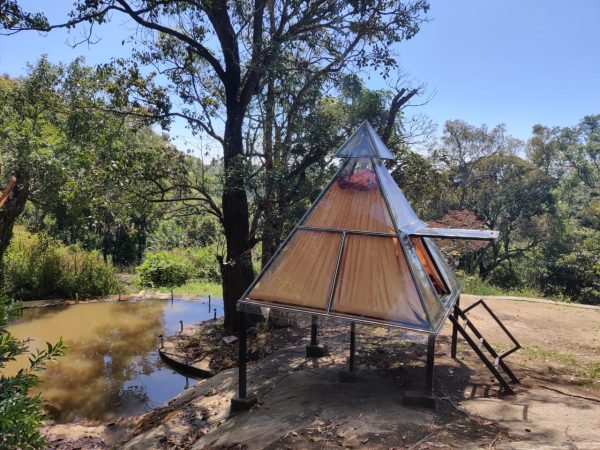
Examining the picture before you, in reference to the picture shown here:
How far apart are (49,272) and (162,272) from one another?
159 inches

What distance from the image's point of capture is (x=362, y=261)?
4.84 meters

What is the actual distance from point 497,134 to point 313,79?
47.3 ft

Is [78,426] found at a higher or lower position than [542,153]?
lower

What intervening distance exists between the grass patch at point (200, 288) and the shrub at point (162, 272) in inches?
13.8

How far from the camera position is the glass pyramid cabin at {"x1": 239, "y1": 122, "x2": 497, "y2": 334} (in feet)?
14.5

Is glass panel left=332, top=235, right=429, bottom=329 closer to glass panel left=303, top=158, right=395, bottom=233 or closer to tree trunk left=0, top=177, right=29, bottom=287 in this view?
glass panel left=303, top=158, right=395, bottom=233

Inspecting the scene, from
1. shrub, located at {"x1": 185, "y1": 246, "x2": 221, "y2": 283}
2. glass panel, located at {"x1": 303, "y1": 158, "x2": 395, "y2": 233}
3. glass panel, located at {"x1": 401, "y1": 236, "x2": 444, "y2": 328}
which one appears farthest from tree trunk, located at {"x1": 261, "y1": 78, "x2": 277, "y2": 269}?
shrub, located at {"x1": 185, "y1": 246, "x2": 221, "y2": 283}

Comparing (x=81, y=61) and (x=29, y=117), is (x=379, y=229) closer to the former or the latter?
(x=29, y=117)

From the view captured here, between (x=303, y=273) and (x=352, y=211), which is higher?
(x=352, y=211)

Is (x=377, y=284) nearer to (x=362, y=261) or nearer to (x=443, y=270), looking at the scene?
(x=362, y=261)

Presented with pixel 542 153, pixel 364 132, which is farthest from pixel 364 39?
pixel 542 153

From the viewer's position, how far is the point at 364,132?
19.0 feet

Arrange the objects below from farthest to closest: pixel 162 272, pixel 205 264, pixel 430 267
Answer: pixel 205 264
pixel 162 272
pixel 430 267

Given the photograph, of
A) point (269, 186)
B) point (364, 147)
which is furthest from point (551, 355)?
point (269, 186)
